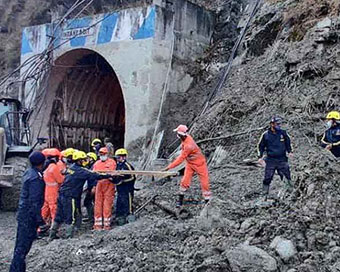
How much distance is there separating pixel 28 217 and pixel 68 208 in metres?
1.88

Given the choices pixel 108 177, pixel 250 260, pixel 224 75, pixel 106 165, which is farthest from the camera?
pixel 224 75

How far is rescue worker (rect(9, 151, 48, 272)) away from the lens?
6.65 metres

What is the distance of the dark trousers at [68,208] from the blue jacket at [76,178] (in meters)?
0.08

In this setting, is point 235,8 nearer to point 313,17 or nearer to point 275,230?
point 313,17

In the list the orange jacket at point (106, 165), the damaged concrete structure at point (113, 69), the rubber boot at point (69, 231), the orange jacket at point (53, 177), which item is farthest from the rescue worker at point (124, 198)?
the damaged concrete structure at point (113, 69)

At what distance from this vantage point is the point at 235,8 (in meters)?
17.4

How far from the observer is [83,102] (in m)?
18.7

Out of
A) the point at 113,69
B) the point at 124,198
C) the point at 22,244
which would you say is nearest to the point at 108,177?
the point at 124,198

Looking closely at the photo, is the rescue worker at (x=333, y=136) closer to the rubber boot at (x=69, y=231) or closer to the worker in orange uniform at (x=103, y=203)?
the worker in orange uniform at (x=103, y=203)

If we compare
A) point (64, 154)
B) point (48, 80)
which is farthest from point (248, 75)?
point (48, 80)

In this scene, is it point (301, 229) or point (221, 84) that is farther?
point (221, 84)

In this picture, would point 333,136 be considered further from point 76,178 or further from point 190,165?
point 76,178

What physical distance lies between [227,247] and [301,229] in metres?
0.84

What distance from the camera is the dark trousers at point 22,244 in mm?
6637
